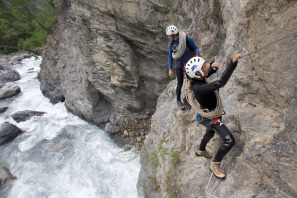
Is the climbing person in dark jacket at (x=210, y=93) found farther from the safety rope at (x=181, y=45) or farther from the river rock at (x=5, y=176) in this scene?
the river rock at (x=5, y=176)

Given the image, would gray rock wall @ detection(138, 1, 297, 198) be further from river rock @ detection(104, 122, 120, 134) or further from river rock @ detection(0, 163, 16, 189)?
river rock @ detection(0, 163, 16, 189)

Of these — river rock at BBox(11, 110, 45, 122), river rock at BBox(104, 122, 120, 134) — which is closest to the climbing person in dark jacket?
river rock at BBox(104, 122, 120, 134)

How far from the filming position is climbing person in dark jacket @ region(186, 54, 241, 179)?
9.39ft

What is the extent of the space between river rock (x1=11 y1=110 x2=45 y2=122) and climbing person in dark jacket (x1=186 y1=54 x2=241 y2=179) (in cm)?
1575

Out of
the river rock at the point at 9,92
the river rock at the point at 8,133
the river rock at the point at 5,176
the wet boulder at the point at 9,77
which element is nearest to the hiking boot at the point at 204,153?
the river rock at the point at 5,176

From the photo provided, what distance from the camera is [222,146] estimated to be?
3328 mm

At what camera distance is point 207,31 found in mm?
6398

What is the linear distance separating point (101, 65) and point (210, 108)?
32.8 ft

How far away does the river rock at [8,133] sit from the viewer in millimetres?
12922

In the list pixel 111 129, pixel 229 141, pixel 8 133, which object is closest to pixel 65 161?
pixel 111 129

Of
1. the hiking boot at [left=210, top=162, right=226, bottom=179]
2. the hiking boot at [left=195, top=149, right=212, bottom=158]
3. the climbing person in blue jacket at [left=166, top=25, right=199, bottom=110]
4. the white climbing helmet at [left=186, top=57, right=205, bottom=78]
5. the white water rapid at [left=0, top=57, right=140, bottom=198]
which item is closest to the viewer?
the white climbing helmet at [left=186, top=57, right=205, bottom=78]

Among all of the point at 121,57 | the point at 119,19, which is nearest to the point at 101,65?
the point at 121,57

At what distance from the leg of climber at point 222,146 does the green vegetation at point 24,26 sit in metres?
18.1

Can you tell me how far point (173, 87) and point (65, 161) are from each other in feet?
25.3
